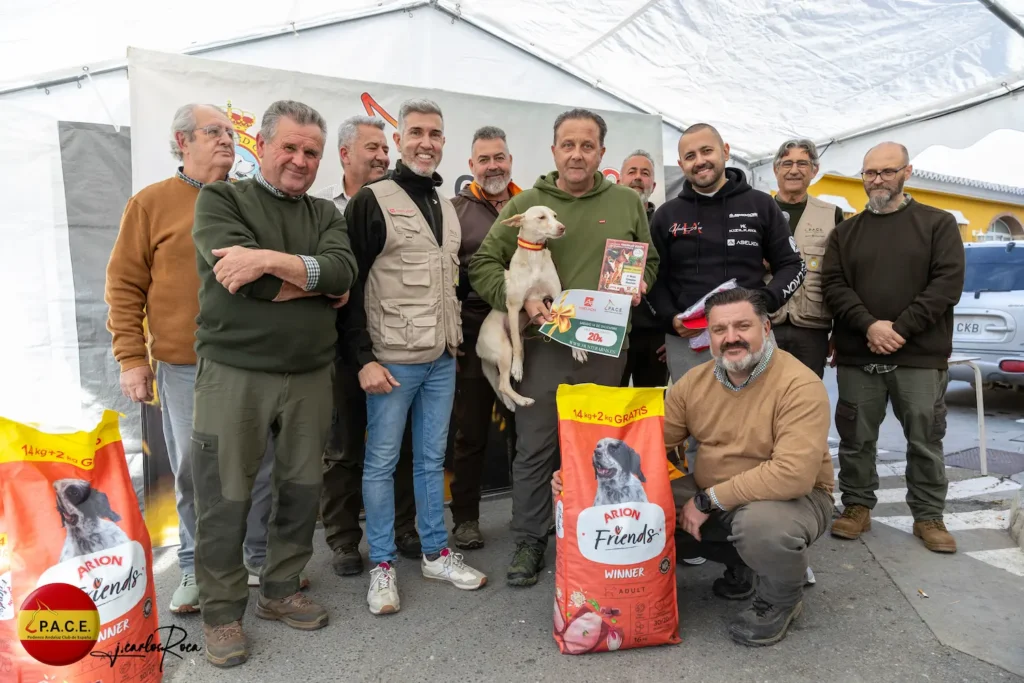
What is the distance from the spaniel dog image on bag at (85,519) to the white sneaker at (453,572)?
4.31 ft

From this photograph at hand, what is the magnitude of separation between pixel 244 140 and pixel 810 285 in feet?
10.8

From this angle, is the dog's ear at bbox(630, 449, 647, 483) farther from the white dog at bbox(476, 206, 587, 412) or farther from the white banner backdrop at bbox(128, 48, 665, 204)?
the white banner backdrop at bbox(128, 48, 665, 204)

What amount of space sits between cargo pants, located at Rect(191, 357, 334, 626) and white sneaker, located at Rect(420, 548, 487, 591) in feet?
→ 2.29

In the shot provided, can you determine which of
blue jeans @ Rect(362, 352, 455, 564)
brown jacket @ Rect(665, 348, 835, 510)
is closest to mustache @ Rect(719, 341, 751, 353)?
brown jacket @ Rect(665, 348, 835, 510)

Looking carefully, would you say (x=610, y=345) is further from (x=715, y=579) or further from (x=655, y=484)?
Answer: (x=715, y=579)

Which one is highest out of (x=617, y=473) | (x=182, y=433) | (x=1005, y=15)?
(x=1005, y=15)

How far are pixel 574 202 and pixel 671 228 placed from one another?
22.0 inches

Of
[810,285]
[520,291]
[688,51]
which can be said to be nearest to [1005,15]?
[688,51]

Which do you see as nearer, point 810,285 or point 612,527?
point 612,527

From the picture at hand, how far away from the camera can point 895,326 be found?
9.74 feet

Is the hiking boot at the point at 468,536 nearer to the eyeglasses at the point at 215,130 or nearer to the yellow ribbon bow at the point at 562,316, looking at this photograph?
the yellow ribbon bow at the point at 562,316

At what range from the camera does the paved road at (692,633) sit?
2.04 metres

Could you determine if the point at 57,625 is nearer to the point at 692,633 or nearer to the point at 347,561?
the point at 347,561

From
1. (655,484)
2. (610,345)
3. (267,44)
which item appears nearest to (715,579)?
(655,484)
